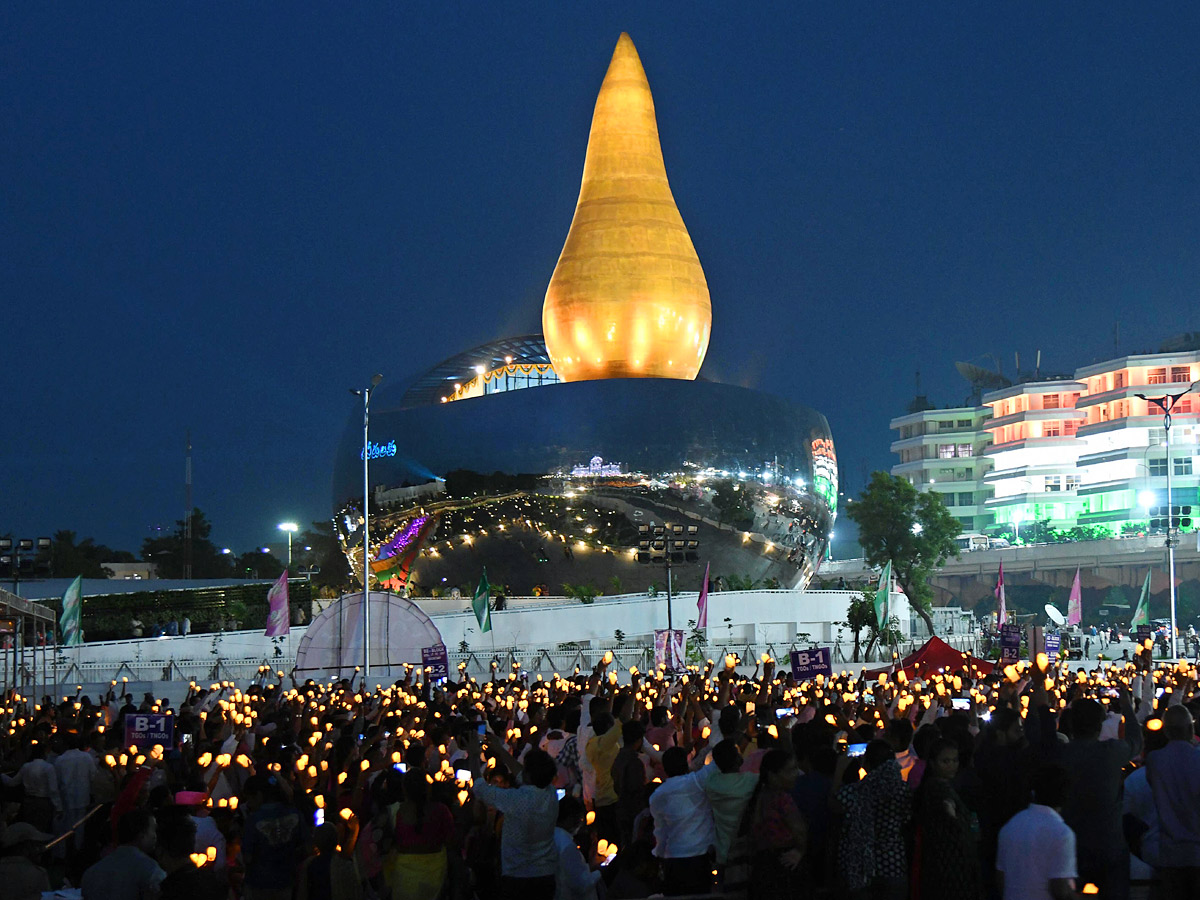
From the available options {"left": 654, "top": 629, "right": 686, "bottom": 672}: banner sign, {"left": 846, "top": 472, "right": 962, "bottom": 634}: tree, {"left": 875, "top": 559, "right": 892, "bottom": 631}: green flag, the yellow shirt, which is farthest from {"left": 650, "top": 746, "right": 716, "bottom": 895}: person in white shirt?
{"left": 846, "top": 472, "right": 962, "bottom": 634}: tree

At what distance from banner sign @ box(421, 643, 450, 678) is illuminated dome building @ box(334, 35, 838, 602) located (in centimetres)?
2781

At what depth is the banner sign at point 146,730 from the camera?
43.7ft

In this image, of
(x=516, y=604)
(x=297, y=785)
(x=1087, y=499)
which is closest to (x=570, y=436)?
(x=516, y=604)

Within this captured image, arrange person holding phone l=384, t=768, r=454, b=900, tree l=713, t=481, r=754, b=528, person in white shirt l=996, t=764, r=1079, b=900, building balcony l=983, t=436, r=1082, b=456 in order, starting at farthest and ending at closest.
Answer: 1. building balcony l=983, t=436, r=1082, b=456
2. tree l=713, t=481, r=754, b=528
3. person holding phone l=384, t=768, r=454, b=900
4. person in white shirt l=996, t=764, r=1079, b=900

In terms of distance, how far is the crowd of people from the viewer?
7.71m

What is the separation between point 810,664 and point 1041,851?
13.7 m

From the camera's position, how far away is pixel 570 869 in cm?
846

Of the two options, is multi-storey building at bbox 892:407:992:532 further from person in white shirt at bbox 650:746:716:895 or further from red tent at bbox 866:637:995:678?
person in white shirt at bbox 650:746:716:895

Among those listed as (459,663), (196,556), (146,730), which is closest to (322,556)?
(196,556)

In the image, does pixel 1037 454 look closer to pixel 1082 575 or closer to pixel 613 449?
pixel 1082 575

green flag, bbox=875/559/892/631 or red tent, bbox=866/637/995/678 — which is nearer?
red tent, bbox=866/637/995/678

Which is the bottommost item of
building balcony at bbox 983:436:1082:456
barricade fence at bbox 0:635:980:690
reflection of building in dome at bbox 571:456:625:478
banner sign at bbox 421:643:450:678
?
barricade fence at bbox 0:635:980:690

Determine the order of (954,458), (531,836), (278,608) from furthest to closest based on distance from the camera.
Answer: (954,458) < (278,608) < (531,836)

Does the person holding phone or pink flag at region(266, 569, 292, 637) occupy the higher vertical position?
pink flag at region(266, 569, 292, 637)
